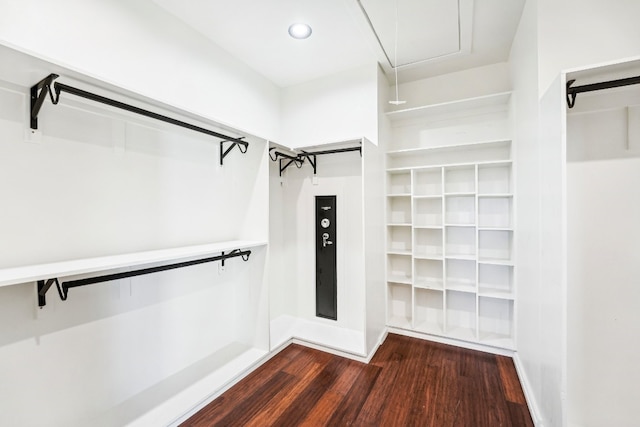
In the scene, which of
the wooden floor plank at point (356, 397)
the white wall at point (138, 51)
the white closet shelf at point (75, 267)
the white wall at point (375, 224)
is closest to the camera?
the white closet shelf at point (75, 267)

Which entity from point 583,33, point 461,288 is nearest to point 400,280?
point 461,288

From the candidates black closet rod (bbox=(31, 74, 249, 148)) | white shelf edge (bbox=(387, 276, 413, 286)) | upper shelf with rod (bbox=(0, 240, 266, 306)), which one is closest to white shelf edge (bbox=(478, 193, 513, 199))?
white shelf edge (bbox=(387, 276, 413, 286))

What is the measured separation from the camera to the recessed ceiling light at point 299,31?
2.28m

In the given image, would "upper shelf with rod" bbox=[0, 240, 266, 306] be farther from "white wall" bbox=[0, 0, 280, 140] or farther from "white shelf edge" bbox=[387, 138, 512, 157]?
"white shelf edge" bbox=[387, 138, 512, 157]

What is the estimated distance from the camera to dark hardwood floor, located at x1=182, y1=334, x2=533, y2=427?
6.05 feet

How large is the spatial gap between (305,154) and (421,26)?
1595 mm

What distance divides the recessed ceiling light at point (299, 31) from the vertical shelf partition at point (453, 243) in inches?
60.5

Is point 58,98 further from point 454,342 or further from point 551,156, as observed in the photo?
point 454,342

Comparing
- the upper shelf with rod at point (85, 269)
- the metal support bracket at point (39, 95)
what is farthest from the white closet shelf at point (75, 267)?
the metal support bracket at point (39, 95)

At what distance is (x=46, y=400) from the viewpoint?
1410mm

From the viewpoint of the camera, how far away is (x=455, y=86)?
3053mm

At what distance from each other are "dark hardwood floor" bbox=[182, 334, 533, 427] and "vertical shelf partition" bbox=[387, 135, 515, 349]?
1.29 ft

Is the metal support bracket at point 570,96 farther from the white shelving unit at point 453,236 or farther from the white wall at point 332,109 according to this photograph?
the white wall at point 332,109

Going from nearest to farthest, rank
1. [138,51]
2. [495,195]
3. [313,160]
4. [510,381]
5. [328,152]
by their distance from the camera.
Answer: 1. [138,51]
2. [510,381]
3. [495,195]
4. [328,152]
5. [313,160]
